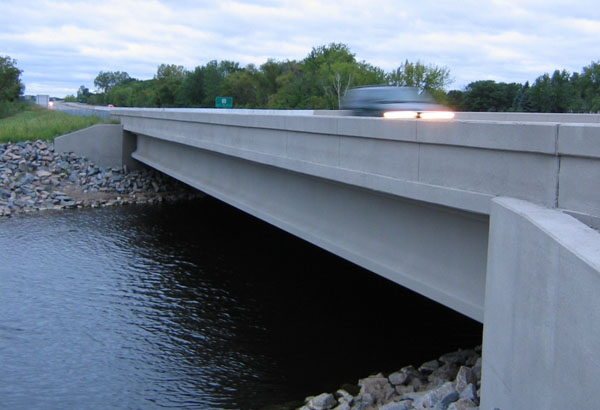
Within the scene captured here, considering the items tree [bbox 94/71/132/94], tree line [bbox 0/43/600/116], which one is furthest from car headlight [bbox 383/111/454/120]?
tree [bbox 94/71/132/94]

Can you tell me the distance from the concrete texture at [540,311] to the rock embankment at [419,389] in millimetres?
1156

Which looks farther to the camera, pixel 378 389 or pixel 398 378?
pixel 398 378

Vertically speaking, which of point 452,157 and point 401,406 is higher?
point 452,157

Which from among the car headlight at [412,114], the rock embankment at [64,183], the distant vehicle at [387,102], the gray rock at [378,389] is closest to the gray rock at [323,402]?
the gray rock at [378,389]

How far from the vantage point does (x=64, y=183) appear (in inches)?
1118

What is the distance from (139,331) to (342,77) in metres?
58.9

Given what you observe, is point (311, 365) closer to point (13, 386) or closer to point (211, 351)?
point (211, 351)

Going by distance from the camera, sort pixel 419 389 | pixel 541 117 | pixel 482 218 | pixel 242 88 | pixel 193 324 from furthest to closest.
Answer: pixel 242 88, pixel 541 117, pixel 193 324, pixel 419 389, pixel 482 218

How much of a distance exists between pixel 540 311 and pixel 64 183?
27414 millimetres

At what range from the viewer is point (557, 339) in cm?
419

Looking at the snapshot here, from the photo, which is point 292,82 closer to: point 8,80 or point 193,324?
point 8,80

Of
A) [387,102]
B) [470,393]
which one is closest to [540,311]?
[470,393]

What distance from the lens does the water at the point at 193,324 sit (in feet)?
32.8

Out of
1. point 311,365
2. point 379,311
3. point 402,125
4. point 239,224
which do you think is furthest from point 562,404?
point 239,224
